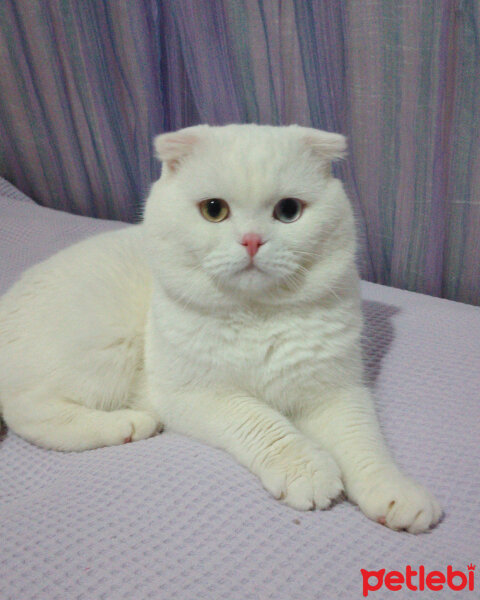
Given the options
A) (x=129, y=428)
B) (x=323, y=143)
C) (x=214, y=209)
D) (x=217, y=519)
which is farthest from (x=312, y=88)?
(x=217, y=519)

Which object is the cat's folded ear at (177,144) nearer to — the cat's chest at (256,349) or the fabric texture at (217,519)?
the cat's chest at (256,349)

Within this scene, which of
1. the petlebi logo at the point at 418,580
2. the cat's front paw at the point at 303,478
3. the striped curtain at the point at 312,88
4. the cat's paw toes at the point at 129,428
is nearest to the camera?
the petlebi logo at the point at 418,580

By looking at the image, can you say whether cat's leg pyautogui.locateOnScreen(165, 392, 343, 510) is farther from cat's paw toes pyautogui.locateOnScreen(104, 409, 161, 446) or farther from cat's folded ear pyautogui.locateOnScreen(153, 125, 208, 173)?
cat's folded ear pyautogui.locateOnScreen(153, 125, 208, 173)

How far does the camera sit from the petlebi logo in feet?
2.12

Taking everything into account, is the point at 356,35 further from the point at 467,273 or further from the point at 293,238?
the point at 293,238

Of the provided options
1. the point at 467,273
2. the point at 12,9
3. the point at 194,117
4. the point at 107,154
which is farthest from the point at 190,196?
the point at 12,9

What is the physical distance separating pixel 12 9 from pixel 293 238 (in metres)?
1.61

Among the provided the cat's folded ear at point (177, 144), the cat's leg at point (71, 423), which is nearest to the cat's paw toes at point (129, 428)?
the cat's leg at point (71, 423)

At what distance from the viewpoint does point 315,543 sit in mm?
704

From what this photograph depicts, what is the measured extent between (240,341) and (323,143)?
1.03 feet

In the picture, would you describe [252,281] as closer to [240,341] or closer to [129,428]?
[240,341]

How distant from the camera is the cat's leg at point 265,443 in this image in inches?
29.9

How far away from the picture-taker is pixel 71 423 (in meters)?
0.98

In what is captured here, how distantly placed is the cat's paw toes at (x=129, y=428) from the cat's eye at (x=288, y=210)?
1.40ft
